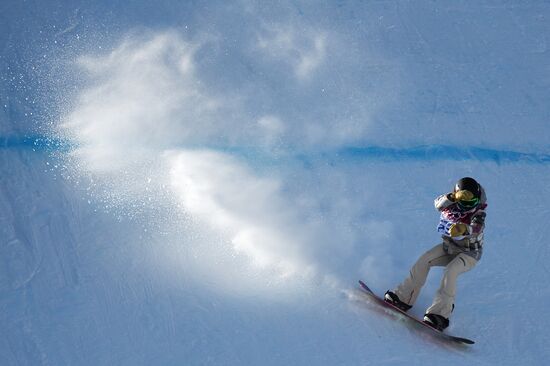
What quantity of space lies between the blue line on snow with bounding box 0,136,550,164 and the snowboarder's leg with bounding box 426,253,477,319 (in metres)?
1.97

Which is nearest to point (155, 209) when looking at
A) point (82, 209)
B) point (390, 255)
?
point (82, 209)

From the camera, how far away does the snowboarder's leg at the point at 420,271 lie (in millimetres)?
5395

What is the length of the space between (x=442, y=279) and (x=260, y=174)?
82.7 inches

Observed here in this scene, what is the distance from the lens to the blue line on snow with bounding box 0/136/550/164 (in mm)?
6992

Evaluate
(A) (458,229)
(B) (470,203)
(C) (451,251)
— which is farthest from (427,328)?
(B) (470,203)

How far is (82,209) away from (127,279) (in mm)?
889

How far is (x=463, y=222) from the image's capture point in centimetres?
523

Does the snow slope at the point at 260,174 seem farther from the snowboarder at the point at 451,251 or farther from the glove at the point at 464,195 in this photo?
the glove at the point at 464,195

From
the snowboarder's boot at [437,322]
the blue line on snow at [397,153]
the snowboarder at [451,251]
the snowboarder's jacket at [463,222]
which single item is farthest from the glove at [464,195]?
the blue line on snow at [397,153]

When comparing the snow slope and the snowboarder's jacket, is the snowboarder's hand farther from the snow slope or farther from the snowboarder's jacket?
the snow slope

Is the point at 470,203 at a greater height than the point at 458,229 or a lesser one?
greater

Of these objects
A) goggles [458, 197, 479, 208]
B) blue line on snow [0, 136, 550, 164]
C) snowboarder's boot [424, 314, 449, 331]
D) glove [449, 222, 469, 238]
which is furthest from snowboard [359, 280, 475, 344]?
blue line on snow [0, 136, 550, 164]

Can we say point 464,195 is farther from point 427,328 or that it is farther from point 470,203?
point 427,328

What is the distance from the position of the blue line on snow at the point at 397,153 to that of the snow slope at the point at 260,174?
0.02 metres
